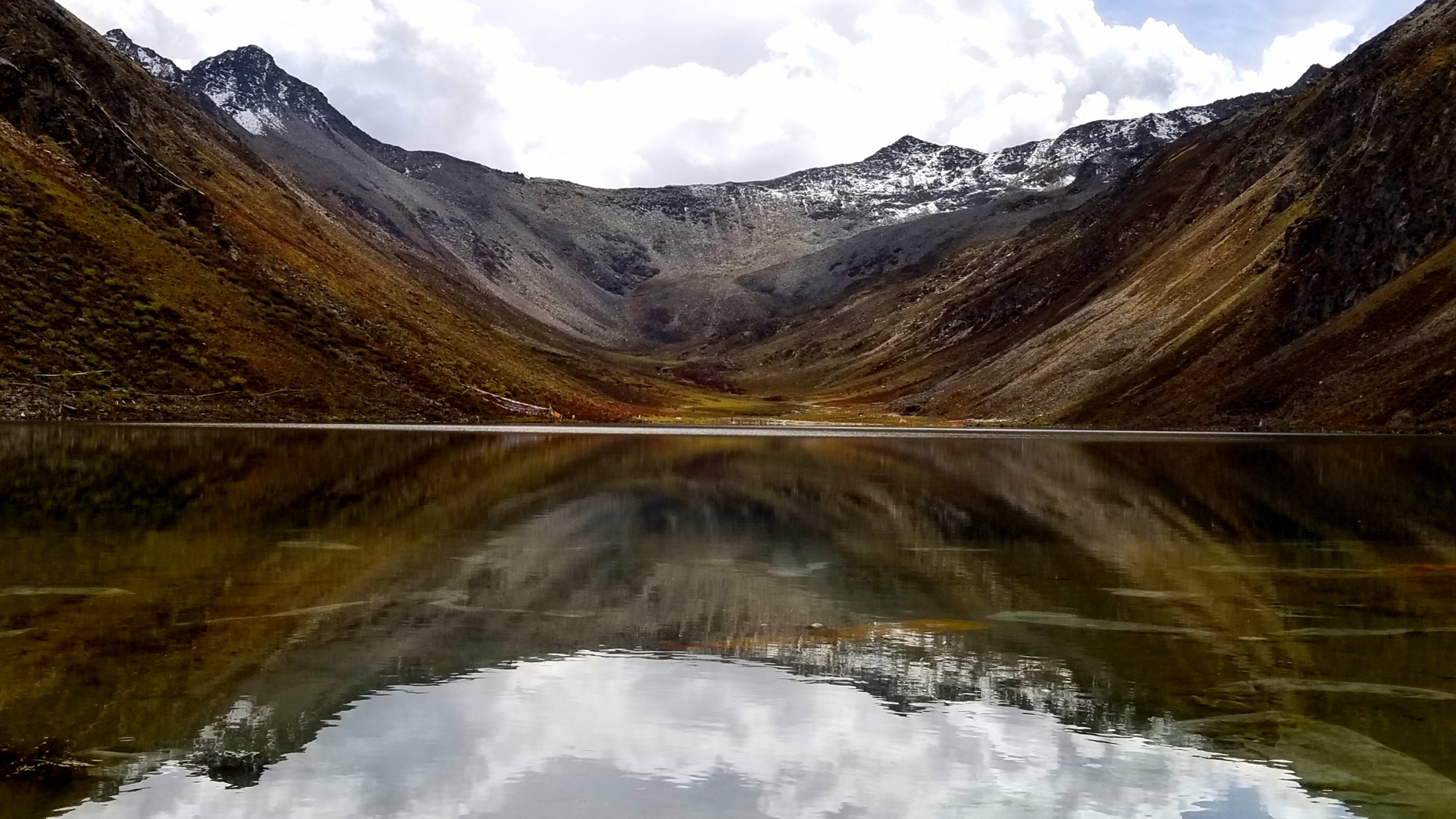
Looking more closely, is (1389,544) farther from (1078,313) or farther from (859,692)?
(1078,313)

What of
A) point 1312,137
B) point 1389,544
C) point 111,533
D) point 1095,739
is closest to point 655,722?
point 1095,739

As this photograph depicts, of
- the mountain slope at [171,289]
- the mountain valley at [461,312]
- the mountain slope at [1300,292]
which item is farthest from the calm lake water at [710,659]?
the mountain slope at [1300,292]

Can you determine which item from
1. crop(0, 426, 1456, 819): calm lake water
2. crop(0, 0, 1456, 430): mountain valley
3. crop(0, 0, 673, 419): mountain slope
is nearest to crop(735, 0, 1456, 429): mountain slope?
crop(0, 0, 1456, 430): mountain valley

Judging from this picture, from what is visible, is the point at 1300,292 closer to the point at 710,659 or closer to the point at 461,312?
the point at 461,312

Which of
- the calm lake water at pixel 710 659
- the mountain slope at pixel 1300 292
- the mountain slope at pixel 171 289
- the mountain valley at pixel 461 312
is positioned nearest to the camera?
the calm lake water at pixel 710 659

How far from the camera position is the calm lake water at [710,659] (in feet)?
39.2

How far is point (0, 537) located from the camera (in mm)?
26703

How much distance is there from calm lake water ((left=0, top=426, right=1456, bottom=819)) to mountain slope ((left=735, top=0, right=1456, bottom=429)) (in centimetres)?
7663

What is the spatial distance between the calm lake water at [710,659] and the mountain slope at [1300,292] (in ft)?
251

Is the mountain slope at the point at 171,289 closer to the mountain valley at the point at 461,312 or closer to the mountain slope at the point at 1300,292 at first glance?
the mountain valley at the point at 461,312

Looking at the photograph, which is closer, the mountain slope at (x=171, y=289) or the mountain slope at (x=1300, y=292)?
the mountain slope at (x=171, y=289)

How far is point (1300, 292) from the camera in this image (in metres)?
127

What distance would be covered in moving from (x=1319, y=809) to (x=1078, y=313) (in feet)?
566

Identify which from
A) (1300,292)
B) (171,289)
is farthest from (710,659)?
(1300,292)
